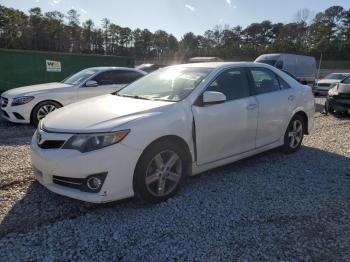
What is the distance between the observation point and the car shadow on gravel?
135 inches

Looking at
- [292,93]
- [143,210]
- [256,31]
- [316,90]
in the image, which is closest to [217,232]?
[143,210]

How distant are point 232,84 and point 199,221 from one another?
6.62ft

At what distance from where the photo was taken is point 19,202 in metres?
3.66

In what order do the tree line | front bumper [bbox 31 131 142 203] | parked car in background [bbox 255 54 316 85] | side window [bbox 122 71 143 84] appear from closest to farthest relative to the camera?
1. front bumper [bbox 31 131 142 203]
2. side window [bbox 122 71 143 84]
3. parked car in background [bbox 255 54 316 85]
4. the tree line

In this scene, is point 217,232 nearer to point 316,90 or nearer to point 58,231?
point 58,231

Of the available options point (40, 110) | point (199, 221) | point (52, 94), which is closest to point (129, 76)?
point (52, 94)

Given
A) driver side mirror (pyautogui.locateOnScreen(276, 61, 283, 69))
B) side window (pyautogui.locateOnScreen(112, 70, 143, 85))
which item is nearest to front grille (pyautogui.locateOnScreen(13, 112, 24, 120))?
side window (pyautogui.locateOnScreen(112, 70, 143, 85))

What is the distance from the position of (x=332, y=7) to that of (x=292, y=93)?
3141 inches

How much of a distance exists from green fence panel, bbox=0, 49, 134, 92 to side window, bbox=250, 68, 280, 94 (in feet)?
34.6

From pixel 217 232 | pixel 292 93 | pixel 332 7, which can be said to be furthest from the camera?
pixel 332 7

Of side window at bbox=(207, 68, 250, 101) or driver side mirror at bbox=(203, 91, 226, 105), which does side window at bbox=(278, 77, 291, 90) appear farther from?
driver side mirror at bbox=(203, 91, 226, 105)

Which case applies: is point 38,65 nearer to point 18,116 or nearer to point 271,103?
point 18,116

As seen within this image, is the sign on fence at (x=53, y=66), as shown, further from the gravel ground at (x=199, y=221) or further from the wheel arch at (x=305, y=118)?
the wheel arch at (x=305, y=118)

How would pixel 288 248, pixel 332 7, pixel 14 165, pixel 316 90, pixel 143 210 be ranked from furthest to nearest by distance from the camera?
pixel 332 7 → pixel 316 90 → pixel 14 165 → pixel 143 210 → pixel 288 248
